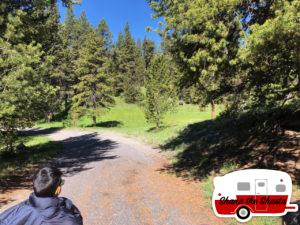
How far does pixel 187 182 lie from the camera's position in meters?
15.4

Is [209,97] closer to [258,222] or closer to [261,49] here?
[261,49]

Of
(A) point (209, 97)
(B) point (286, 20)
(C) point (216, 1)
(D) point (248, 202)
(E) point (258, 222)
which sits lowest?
(E) point (258, 222)

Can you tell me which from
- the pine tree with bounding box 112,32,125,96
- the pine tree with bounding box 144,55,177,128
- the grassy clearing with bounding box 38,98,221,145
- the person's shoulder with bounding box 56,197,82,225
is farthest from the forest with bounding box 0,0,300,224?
the pine tree with bounding box 112,32,125,96

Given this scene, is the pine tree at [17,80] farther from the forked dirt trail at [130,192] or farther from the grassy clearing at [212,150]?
the grassy clearing at [212,150]

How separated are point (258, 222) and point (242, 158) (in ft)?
23.8

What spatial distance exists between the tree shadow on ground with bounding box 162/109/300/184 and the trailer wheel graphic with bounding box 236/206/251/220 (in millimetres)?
9001

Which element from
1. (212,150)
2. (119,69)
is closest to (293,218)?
(212,150)

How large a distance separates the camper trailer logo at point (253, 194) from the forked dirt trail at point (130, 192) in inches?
247

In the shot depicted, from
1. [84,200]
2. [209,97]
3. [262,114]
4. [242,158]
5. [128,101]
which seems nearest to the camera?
[84,200]

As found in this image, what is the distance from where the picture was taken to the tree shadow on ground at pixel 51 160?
1728cm

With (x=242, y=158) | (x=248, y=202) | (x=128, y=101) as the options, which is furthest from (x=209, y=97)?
(x=128, y=101)

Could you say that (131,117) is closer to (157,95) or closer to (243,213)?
(157,95)

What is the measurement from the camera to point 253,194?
3.65 meters

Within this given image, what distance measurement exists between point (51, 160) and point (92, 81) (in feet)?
98.8
